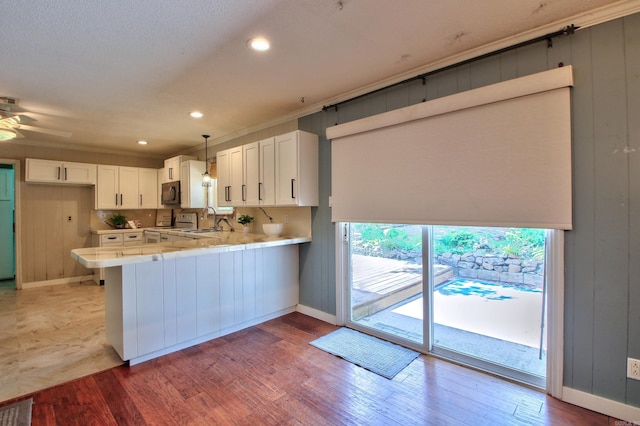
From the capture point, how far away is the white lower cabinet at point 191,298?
256cm

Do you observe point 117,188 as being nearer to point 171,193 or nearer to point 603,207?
point 171,193

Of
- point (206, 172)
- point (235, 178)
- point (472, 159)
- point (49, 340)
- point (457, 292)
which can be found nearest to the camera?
point (472, 159)

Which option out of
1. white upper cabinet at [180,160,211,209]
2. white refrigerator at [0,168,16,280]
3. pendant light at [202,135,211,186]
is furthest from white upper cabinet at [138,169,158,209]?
white refrigerator at [0,168,16,280]

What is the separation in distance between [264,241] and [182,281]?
93cm

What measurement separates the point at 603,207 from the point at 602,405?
1.23 meters

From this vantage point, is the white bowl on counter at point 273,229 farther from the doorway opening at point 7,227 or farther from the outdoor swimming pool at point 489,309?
the doorway opening at point 7,227

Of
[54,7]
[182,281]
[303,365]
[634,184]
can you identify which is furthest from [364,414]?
[54,7]

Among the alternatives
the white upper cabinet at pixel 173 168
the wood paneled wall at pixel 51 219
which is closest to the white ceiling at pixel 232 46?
the white upper cabinet at pixel 173 168

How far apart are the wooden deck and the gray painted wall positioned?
1149 mm

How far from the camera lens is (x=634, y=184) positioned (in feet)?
5.92

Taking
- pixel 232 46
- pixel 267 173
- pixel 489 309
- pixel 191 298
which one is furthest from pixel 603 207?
pixel 191 298

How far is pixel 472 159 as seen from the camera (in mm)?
2342

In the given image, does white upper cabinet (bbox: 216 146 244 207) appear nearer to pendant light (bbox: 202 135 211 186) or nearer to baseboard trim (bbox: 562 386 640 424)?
pendant light (bbox: 202 135 211 186)

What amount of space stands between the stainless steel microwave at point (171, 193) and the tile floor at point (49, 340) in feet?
6.05
